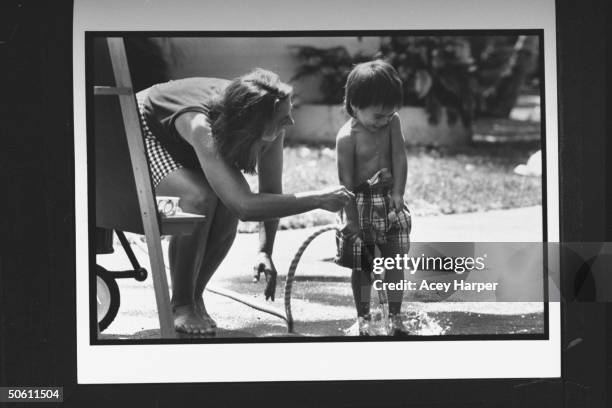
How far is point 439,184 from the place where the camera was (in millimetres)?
6531

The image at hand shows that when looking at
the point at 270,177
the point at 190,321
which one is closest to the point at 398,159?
the point at 270,177

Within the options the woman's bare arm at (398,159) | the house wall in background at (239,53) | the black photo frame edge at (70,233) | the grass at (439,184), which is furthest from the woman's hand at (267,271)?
the house wall in background at (239,53)

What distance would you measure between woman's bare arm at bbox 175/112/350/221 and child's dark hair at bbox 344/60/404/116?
0.56 m

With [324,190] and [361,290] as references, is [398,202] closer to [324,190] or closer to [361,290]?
[324,190]

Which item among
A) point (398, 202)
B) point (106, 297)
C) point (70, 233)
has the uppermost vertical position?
point (398, 202)

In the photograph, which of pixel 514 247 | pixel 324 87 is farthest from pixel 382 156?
pixel 514 247

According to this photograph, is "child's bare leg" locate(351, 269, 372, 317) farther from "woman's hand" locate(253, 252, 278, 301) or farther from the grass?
"woman's hand" locate(253, 252, 278, 301)

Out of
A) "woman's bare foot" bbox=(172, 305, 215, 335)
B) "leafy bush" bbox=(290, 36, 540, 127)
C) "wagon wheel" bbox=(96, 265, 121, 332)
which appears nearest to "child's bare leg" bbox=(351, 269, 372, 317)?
"woman's bare foot" bbox=(172, 305, 215, 335)

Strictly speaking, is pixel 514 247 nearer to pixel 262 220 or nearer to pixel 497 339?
pixel 497 339

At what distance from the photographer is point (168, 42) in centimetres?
640

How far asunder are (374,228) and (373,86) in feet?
2.83

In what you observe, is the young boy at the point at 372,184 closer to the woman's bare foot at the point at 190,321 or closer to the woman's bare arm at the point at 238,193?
the woman's bare arm at the point at 238,193

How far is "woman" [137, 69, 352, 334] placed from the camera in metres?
6.45

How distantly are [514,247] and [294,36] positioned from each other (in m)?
1.85
